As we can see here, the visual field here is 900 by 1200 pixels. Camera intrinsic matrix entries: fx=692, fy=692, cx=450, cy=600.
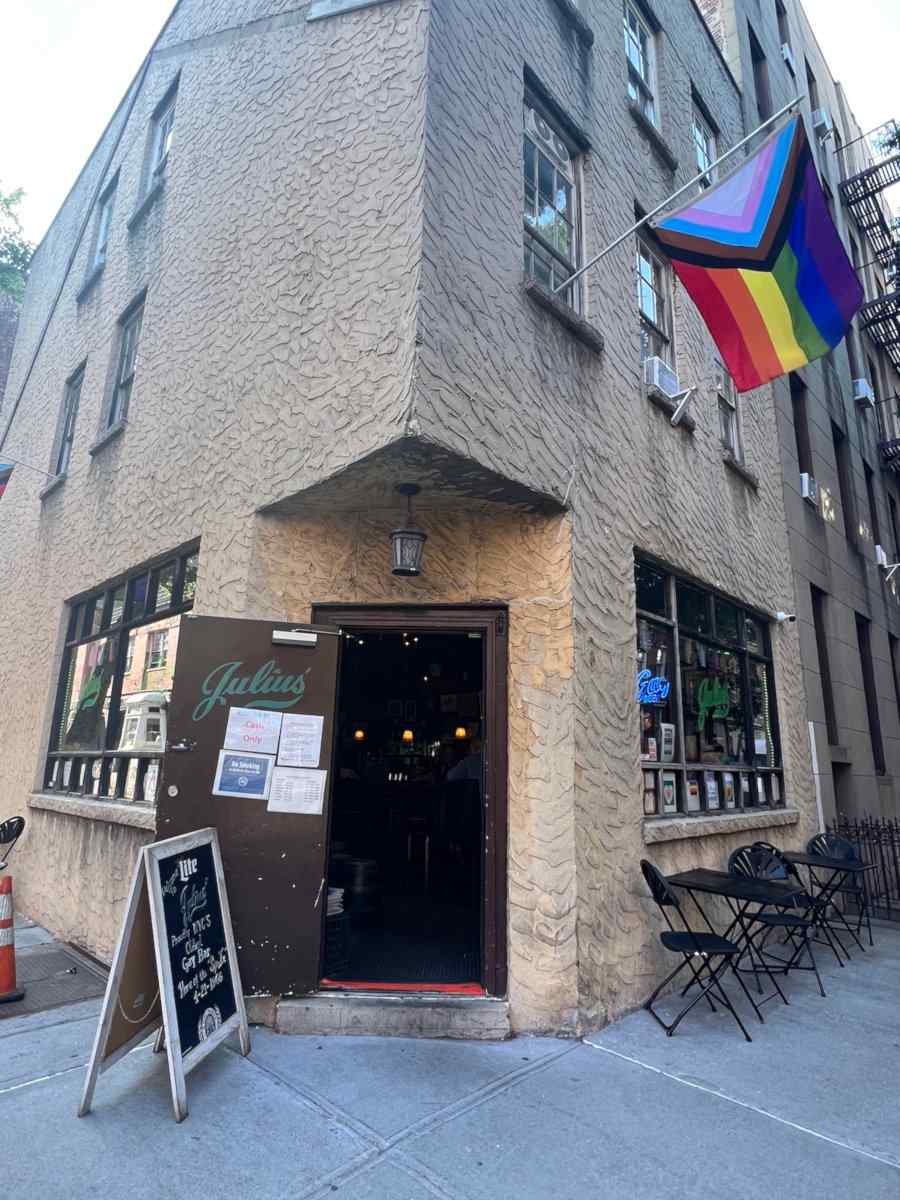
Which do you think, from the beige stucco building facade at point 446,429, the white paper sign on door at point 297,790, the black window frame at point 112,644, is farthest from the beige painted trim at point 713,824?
the black window frame at point 112,644

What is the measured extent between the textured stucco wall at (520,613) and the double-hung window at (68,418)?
6.49 meters

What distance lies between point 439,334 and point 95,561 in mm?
5566

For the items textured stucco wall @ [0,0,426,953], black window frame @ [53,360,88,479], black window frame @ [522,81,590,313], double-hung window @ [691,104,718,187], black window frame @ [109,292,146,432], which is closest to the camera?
textured stucco wall @ [0,0,426,953]

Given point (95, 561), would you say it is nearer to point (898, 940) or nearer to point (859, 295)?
point (859, 295)

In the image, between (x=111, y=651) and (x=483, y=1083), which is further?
(x=111, y=651)

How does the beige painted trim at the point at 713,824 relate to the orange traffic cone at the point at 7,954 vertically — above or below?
above

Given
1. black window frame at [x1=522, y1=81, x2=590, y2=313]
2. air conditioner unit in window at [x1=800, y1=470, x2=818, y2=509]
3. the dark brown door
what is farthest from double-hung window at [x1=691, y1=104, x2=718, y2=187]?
the dark brown door

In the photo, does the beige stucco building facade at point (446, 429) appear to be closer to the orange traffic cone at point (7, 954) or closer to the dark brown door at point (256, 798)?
the dark brown door at point (256, 798)

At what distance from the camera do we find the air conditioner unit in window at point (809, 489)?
1067 cm

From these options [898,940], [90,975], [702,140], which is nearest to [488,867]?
[90,975]

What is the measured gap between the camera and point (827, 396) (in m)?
12.9

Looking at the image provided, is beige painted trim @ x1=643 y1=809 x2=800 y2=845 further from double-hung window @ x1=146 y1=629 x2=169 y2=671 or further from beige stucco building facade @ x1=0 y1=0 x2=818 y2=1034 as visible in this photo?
double-hung window @ x1=146 y1=629 x2=169 y2=671

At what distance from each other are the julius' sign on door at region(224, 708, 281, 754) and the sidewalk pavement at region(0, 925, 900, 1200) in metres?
1.82

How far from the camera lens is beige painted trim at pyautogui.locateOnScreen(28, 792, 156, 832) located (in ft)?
19.7
